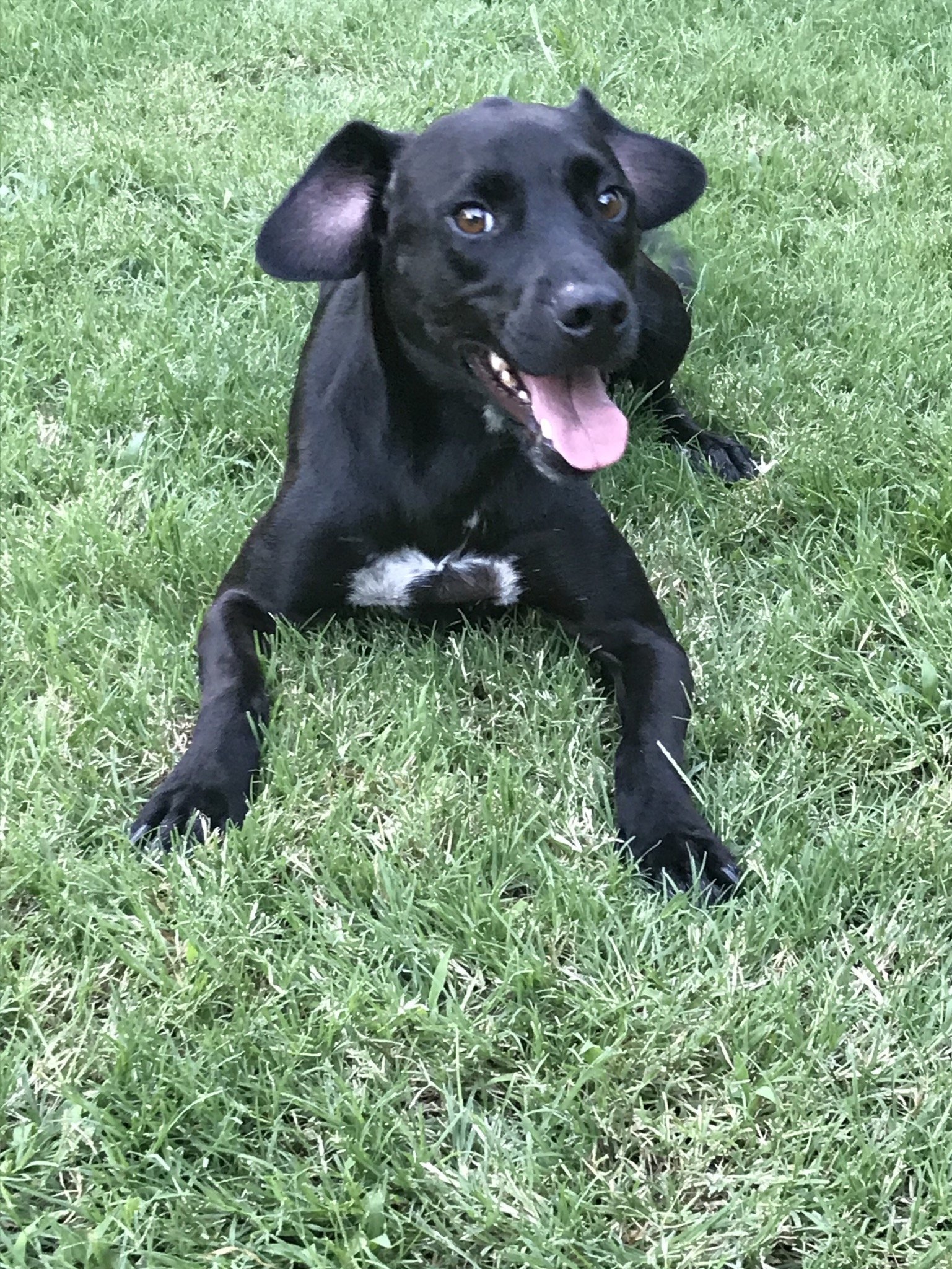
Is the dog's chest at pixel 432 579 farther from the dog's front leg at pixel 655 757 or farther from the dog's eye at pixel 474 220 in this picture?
the dog's eye at pixel 474 220

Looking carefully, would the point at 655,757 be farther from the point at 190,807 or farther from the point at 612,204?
the point at 612,204

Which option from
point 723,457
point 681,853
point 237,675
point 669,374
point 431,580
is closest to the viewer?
point 681,853

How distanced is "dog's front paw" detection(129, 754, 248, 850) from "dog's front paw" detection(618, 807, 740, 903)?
62 cm

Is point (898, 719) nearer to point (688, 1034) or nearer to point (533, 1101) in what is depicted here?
point (688, 1034)

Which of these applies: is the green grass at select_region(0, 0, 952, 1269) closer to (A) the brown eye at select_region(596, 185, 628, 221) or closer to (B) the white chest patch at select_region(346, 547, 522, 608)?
(B) the white chest patch at select_region(346, 547, 522, 608)

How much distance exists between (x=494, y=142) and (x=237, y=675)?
1.00m

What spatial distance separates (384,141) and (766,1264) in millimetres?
1847

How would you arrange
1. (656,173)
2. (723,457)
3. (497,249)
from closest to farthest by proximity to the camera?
(497,249)
(656,173)
(723,457)

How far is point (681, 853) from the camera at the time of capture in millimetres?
1814

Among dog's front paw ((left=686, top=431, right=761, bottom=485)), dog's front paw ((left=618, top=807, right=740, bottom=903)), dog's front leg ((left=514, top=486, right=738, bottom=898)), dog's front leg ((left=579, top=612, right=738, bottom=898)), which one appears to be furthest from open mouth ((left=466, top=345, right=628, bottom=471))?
dog's front paw ((left=686, top=431, right=761, bottom=485))

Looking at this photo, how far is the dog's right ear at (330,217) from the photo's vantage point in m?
2.07

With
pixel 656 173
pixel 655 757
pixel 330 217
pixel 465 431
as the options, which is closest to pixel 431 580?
pixel 465 431

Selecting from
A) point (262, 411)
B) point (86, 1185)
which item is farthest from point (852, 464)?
point (86, 1185)

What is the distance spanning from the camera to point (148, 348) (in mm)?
3160
